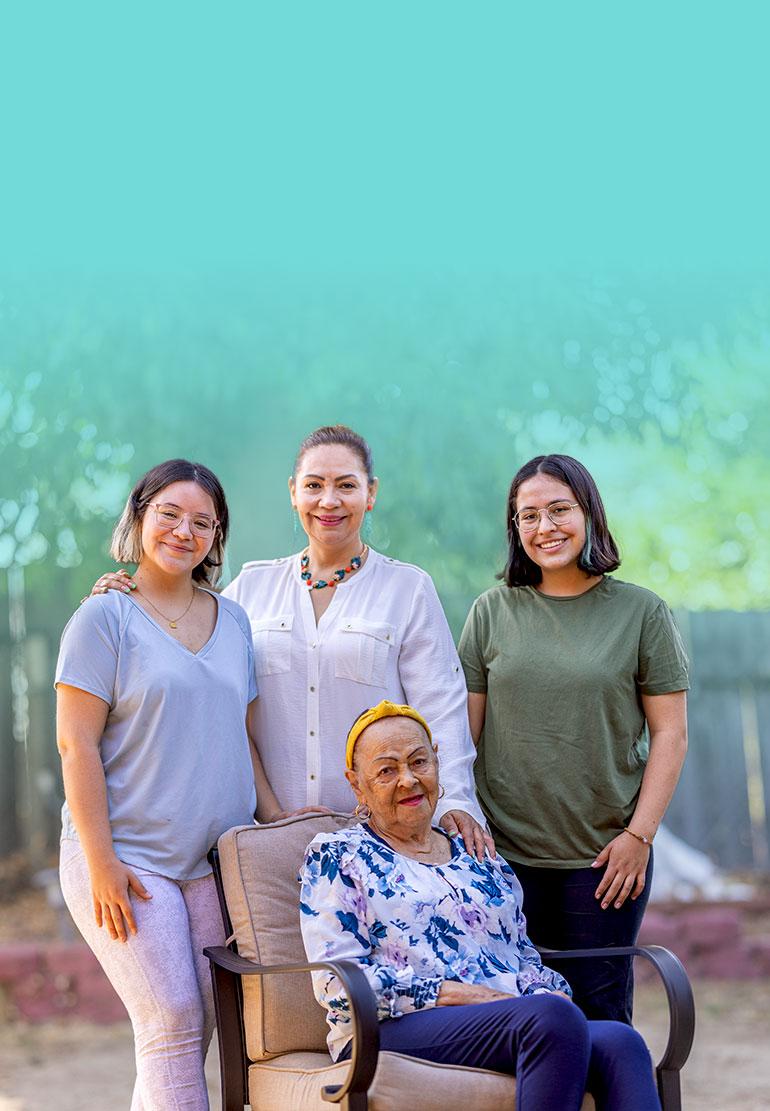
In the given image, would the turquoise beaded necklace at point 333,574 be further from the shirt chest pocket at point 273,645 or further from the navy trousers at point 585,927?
the navy trousers at point 585,927

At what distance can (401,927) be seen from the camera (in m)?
2.53

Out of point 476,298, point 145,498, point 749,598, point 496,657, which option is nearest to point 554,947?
point 496,657

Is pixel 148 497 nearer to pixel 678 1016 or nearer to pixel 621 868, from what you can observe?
pixel 621 868

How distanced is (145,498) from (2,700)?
3858 millimetres

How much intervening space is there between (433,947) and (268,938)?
1.22 feet

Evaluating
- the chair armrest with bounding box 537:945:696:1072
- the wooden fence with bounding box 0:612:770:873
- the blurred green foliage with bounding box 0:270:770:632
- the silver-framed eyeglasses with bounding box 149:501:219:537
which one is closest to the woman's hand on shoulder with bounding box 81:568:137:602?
the silver-framed eyeglasses with bounding box 149:501:219:537

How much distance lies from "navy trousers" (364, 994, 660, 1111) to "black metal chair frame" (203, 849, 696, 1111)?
11 cm

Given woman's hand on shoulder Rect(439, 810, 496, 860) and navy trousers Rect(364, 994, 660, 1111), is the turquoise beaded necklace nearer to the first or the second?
woman's hand on shoulder Rect(439, 810, 496, 860)

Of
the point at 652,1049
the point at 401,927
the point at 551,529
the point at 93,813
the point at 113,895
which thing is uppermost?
the point at 551,529

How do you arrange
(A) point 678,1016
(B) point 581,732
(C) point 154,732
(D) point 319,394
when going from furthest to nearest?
(D) point 319,394
(B) point 581,732
(C) point 154,732
(A) point 678,1016

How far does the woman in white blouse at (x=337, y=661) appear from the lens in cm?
291

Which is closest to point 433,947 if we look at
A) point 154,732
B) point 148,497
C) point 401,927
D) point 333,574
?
point 401,927

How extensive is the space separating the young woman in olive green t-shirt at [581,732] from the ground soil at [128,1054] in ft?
6.67

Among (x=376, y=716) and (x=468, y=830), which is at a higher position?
(x=376, y=716)
